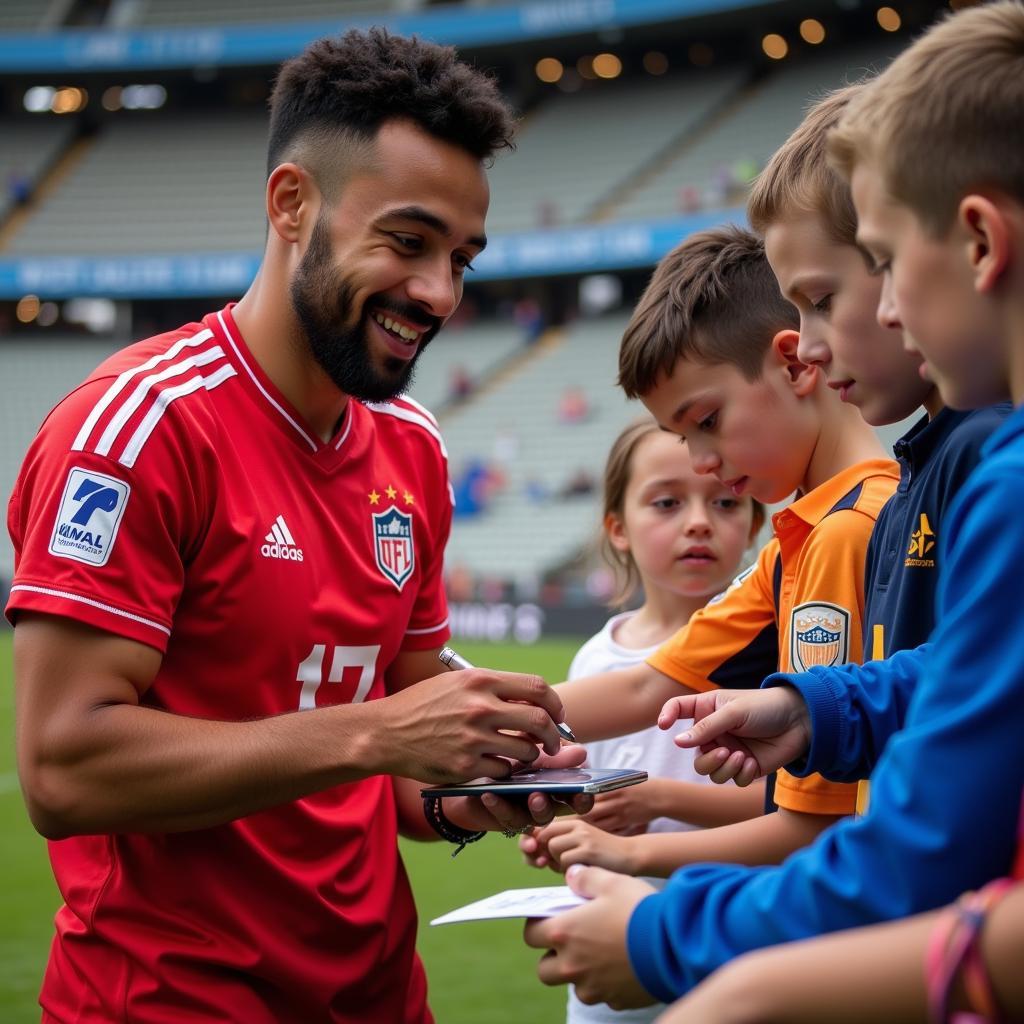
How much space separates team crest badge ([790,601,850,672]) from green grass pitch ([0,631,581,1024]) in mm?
3242

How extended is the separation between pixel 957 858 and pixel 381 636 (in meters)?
1.45

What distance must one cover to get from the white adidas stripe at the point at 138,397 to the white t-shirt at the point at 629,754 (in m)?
1.18

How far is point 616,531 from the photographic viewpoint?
359 centimetres

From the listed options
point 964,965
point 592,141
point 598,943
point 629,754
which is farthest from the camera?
point 592,141

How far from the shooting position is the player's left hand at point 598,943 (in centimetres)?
140

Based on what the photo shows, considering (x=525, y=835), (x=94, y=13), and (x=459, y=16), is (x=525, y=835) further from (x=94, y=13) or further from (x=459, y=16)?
(x=94, y=13)

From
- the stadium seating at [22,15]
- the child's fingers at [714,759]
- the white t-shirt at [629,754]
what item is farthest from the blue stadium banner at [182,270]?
the child's fingers at [714,759]

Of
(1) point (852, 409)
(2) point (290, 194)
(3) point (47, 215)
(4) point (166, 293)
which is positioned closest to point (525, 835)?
(1) point (852, 409)

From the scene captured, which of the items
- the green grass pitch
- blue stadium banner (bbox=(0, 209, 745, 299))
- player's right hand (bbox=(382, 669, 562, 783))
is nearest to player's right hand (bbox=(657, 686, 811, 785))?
player's right hand (bbox=(382, 669, 562, 783))

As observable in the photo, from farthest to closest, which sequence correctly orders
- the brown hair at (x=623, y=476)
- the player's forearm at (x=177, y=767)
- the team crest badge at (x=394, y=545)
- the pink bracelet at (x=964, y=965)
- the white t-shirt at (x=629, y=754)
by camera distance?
the brown hair at (x=623, y=476), the white t-shirt at (x=629, y=754), the team crest badge at (x=394, y=545), the player's forearm at (x=177, y=767), the pink bracelet at (x=964, y=965)

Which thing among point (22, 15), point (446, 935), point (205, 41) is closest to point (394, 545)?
point (446, 935)

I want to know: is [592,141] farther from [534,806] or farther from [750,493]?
[534,806]

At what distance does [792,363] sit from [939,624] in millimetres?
1309

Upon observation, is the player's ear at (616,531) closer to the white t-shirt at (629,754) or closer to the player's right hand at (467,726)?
the white t-shirt at (629,754)
